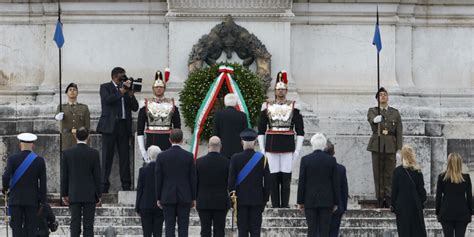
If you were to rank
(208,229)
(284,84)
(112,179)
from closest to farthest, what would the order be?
(208,229) → (284,84) → (112,179)

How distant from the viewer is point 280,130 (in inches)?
1254

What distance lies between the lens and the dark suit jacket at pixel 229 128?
30953mm

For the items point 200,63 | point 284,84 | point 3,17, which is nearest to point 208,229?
point 284,84

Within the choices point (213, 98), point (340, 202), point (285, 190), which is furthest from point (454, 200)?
point (213, 98)

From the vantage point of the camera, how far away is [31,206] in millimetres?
27547

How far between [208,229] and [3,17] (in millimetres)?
10019

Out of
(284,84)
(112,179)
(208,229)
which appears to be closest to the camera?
(208,229)

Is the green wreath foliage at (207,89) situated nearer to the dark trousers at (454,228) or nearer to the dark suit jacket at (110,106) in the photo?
the dark suit jacket at (110,106)

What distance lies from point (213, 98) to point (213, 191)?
6.59 metres

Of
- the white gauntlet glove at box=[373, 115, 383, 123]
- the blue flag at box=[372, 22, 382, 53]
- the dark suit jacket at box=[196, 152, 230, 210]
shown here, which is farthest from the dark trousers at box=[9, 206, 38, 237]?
the blue flag at box=[372, 22, 382, 53]

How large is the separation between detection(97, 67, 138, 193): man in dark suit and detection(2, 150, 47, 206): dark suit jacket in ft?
18.5

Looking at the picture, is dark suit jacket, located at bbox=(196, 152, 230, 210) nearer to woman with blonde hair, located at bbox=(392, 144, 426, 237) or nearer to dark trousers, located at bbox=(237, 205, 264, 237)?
dark trousers, located at bbox=(237, 205, 264, 237)

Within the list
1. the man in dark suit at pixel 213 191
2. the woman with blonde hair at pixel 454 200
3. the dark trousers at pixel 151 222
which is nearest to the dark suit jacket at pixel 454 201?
the woman with blonde hair at pixel 454 200

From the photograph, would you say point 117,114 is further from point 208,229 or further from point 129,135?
point 208,229
